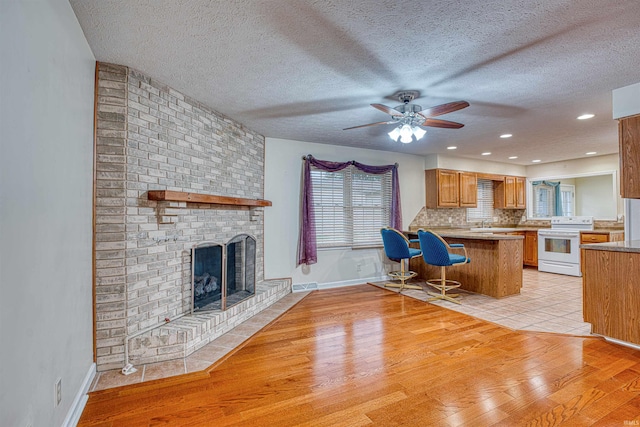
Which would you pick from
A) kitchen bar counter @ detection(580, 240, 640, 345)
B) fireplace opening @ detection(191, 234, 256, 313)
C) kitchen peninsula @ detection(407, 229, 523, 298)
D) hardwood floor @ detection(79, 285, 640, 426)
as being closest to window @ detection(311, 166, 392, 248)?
kitchen peninsula @ detection(407, 229, 523, 298)

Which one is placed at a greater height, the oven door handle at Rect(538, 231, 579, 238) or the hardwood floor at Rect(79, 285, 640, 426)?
the oven door handle at Rect(538, 231, 579, 238)

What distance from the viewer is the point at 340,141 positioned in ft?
16.3

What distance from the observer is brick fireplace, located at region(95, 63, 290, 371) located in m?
2.36

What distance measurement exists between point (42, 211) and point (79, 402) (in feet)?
4.15

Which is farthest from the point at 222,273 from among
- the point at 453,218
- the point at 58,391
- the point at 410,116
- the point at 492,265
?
the point at 453,218

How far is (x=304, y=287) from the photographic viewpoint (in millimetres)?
4945

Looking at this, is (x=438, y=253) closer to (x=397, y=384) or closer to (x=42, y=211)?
(x=397, y=384)

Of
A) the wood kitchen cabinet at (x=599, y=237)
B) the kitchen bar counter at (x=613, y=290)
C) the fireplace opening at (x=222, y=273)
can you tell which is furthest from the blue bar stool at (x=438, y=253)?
the wood kitchen cabinet at (x=599, y=237)

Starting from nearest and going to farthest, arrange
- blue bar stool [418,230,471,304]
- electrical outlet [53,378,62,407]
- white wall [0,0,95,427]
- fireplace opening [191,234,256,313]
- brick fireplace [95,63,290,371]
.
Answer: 1. white wall [0,0,95,427]
2. electrical outlet [53,378,62,407]
3. brick fireplace [95,63,290,371]
4. fireplace opening [191,234,256,313]
5. blue bar stool [418,230,471,304]

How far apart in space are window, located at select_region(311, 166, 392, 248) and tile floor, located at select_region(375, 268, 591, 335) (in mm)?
993

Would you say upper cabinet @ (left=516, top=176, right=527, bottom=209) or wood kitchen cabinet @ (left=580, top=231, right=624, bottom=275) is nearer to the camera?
wood kitchen cabinet @ (left=580, top=231, right=624, bottom=275)

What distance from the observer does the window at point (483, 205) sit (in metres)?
6.96

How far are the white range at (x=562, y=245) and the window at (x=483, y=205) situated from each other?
1116 mm

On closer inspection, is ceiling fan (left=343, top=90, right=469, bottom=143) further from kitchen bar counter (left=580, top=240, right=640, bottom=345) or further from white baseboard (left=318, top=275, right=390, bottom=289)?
white baseboard (left=318, top=275, right=390, bottom=289)
